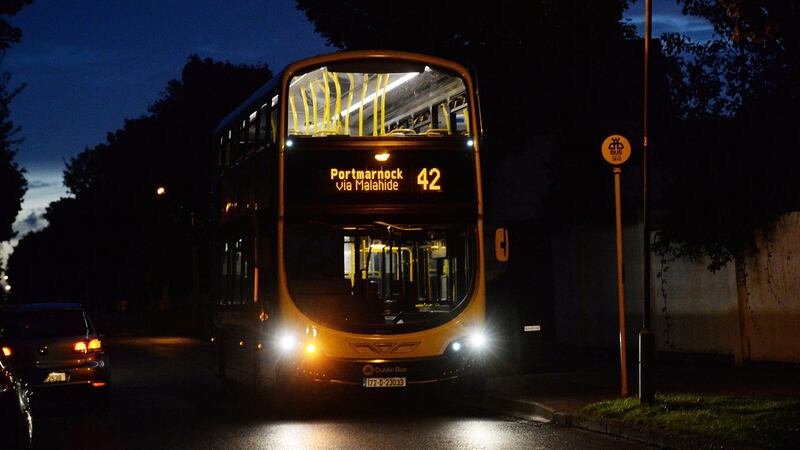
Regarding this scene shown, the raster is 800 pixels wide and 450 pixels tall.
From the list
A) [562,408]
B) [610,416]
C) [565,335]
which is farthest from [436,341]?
[565,335]

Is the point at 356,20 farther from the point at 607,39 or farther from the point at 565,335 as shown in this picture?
the point at 565,335

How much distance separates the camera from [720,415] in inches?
528

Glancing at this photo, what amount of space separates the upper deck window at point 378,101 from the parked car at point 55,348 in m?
4.46

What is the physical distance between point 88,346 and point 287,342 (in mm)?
3186

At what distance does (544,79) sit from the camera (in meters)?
29.0

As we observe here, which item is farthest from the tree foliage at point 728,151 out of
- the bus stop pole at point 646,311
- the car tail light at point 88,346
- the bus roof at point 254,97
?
the car tail light at point 88,346

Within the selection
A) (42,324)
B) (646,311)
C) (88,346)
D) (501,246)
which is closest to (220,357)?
(88,346)

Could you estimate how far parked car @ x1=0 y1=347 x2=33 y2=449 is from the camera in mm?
10383

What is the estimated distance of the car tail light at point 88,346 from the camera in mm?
17562

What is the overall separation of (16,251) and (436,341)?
172m

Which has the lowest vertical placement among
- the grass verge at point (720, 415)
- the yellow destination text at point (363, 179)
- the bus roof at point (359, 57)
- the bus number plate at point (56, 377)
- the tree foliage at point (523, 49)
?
the grass verge at point (720, 415)

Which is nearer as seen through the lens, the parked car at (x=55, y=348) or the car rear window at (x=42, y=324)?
the parked car at (x=55, y=348)

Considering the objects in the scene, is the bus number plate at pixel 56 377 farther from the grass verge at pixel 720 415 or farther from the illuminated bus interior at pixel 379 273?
the grass verge at pixel 720 415

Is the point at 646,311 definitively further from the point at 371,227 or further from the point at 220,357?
the point at 220,357
